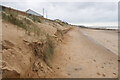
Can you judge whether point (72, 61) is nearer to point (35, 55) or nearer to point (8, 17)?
point (35, 55)

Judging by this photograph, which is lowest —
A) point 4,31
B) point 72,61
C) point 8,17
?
point 72,61

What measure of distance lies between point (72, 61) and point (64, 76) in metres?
1.32

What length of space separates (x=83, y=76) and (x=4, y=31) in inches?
111

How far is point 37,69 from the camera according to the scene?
11.0 feet

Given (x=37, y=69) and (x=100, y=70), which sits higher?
(x=37, y=69)

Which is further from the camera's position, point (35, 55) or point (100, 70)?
point (100, 70)

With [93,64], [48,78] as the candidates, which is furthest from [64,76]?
[93,64]

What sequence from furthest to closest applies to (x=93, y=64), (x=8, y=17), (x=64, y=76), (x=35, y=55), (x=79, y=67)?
(x=93, y=64) < (x=79, y=67) < (x=8, y=17) < (x=64, y=76) < (x=35, y=55)

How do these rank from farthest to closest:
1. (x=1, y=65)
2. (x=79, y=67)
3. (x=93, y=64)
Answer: (x=93, y=64) < (x=79, y=67) < (x=1, y=65)

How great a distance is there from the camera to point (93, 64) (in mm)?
4844

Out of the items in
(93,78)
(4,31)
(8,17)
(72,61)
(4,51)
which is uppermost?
(8,17)

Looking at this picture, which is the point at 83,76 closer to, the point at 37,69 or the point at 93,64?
the point at 93,64

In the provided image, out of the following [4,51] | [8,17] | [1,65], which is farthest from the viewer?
[8,17]

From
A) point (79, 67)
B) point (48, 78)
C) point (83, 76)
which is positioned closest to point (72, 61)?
point (79, 67)
